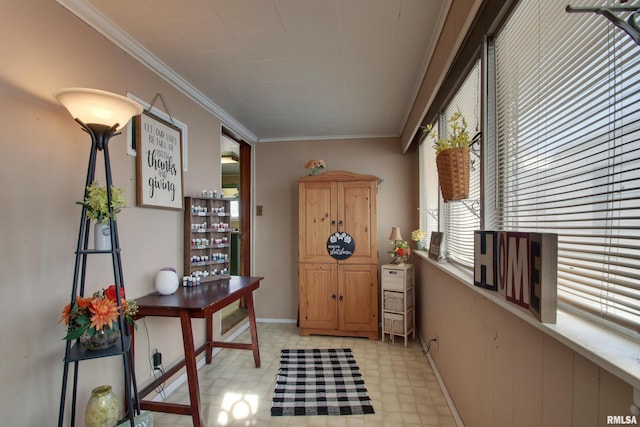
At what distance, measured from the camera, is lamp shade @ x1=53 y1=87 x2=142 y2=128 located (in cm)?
139

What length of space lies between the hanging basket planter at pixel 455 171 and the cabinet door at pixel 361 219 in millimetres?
1945

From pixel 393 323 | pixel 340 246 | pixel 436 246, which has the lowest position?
pixel 393 323

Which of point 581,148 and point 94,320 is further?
point 94,320

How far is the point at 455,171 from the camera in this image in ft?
5.09

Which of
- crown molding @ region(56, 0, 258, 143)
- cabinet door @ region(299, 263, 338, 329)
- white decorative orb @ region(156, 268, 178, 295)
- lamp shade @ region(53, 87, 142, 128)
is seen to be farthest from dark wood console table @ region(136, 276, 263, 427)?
crown molding @ region(56, 0, 258, 143)

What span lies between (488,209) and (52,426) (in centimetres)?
246

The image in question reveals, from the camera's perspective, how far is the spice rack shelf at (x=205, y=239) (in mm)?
2553

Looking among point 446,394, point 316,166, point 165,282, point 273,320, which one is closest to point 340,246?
point 316,166

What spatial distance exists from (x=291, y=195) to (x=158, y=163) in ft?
6.99

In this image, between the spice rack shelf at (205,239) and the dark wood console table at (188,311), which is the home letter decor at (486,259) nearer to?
the dark wood console table at (188,311)

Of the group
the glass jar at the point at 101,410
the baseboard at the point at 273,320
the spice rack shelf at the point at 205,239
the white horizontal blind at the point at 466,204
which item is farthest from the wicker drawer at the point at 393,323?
the glass jar at the point at 101,410

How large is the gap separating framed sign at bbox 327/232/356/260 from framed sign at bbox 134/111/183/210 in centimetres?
177

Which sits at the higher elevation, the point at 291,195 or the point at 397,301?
the point at 291,195

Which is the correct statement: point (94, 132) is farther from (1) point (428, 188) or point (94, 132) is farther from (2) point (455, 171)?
(1) point (428, 188)
